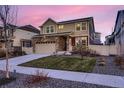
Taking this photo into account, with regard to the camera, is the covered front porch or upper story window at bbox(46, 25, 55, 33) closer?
the covered front porch

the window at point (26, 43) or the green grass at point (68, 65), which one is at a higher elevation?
the window at point (26, 43)

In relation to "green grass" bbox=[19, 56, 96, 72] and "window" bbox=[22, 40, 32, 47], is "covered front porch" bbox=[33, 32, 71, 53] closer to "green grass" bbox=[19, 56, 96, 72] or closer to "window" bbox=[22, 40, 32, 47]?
"window" bbox=[22, 40, 32, 47]

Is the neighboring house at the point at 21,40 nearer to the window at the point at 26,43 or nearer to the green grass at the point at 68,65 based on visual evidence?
the window at the point at 26,43

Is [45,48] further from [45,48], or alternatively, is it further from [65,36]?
[65,36]

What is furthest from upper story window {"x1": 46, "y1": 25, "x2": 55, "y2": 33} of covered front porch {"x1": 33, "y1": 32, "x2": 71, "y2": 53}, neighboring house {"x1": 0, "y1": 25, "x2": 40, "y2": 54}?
neighboring house {"x1": 0, "y1": 25, "x2": 40, "y2": 54}

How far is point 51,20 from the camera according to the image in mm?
23344

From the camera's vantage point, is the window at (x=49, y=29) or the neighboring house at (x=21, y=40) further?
the window at (x=49, y=29)

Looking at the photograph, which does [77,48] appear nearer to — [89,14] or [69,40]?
[69,40]

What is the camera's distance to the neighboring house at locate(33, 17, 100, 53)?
2035 cm

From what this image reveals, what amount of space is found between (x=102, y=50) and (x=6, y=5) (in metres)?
14.4

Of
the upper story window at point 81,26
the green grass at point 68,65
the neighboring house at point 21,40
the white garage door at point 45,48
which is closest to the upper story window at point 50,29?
the white garage door at point 45,48

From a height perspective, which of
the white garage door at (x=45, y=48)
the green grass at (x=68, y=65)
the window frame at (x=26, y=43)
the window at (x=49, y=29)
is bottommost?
the green grass at (x=68, y=65)

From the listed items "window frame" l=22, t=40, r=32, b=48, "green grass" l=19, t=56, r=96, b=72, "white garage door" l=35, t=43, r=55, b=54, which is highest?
"window frame" l=22, t=40, r=32, b=48

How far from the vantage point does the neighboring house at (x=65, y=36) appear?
2035 cm
